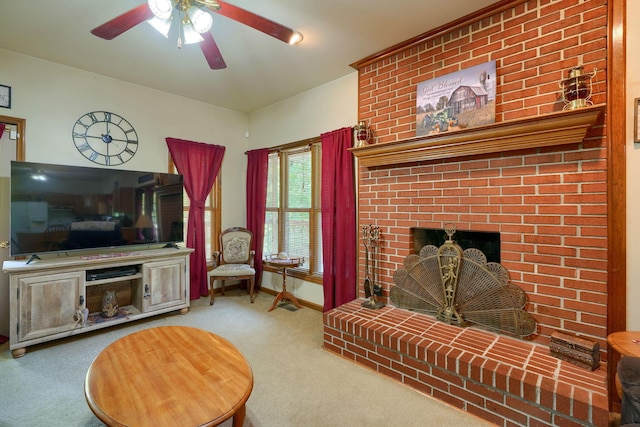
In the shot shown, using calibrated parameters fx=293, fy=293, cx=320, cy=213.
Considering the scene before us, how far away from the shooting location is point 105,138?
3.29 m

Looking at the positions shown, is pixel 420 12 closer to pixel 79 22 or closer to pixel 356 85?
pixel 356 85

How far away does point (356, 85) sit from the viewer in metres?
3.12

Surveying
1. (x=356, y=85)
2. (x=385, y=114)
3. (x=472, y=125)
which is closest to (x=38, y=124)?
(x=356, y=85)

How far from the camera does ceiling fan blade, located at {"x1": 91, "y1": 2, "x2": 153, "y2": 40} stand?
162cm

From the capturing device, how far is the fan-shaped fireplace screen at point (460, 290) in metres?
2.05

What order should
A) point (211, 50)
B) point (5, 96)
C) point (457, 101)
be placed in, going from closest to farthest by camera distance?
point (211, 50) < point (457, 101) < point (5, 96)

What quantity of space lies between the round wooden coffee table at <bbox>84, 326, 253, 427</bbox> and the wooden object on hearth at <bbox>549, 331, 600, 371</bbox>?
1.82m

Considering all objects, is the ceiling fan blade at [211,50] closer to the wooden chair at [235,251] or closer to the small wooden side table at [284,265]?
the small wooden side table at [284,265]

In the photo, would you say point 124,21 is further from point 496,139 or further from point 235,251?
point 235,251

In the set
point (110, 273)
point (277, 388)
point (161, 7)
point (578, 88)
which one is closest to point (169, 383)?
point (277, 388)

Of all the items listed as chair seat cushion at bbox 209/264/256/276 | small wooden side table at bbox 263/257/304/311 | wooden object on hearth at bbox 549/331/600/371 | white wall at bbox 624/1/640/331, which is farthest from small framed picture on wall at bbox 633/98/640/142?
chair seat cushion at bbox 209/264/256/276

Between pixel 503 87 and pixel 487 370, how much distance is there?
1913 millimetres

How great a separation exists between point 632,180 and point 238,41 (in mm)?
2943

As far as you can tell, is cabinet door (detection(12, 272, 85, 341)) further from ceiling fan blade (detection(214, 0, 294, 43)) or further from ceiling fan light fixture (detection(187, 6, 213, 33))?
ceiling fan blade (detection(214, 0, 294, 43))
